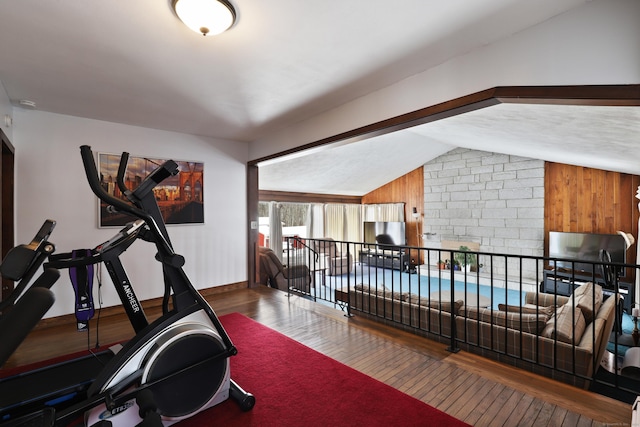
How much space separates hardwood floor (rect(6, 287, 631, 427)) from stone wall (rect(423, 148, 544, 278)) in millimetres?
5729

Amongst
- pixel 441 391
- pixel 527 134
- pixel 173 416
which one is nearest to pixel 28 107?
pixel 173 416

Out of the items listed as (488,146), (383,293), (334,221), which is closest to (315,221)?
(334,221)

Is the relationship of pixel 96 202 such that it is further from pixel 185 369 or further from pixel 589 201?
pixel 589 201

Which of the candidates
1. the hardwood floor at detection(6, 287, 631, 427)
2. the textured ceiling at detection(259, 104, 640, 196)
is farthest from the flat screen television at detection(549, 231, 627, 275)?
the hardwood floor at detection(6, 287, 631, 427)

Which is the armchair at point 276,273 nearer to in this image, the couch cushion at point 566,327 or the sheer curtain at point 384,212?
the couch cushion at point 566,327

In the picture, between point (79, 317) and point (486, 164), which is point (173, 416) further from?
point (486, 164)

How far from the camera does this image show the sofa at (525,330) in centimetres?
223

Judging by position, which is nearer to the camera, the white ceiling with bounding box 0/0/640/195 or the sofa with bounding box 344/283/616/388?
the white ceiling with bounding box 0/0/640/195

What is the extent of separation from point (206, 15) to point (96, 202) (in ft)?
9.63

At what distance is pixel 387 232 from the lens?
9398 mm

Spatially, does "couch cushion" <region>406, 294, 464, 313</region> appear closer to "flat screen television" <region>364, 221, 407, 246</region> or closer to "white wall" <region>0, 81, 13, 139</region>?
"white wall" <region>0, 81, 13, 139</region>

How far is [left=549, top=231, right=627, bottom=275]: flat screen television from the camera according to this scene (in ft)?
18.1

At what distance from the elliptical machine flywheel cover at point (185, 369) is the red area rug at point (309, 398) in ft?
0.67

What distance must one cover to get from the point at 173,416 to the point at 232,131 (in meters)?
3.40
